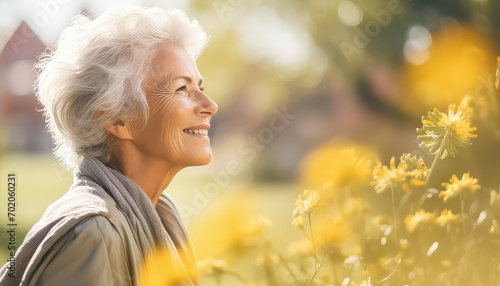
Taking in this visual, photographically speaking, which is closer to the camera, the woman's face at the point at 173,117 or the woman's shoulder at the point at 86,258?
the woman's shoulder at the point at 86,258

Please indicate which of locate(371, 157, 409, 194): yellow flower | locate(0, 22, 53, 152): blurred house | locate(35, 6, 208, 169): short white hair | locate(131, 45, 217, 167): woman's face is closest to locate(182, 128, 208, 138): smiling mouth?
locate(131, 45, 217, 167): woman's face

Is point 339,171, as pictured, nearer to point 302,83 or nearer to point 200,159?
point 200,159

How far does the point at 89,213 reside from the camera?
94 cm

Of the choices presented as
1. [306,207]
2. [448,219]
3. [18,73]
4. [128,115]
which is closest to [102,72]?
[128,115]

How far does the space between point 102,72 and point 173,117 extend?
0.19m

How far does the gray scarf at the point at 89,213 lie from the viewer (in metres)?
0.94

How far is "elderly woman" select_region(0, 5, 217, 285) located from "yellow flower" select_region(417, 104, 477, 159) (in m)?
0.50

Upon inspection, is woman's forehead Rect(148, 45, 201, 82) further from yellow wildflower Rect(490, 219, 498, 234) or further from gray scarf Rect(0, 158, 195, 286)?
yellow wildflower Rect(490, 219, 498, 234)

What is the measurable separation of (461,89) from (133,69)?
101cm

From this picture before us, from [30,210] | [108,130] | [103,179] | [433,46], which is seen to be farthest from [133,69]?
[30,210]

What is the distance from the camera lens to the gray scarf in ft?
3.08

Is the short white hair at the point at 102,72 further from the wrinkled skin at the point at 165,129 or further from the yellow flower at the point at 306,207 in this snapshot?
the yellow flower at the point at 306,207

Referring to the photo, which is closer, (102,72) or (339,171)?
(339,171)

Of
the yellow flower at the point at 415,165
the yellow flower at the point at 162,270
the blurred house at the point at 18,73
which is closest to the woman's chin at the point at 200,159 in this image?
the yellow flower at the point at 162,270
